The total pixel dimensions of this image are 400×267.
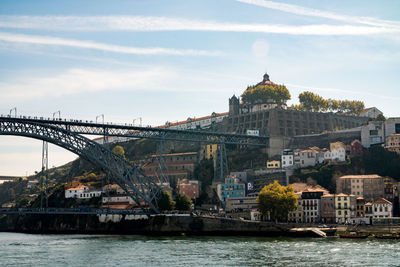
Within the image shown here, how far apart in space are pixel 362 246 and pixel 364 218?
18.0m

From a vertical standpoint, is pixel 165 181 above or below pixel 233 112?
below

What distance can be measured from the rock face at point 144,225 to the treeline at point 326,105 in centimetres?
5402

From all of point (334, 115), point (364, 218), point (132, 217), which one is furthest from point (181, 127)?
point (364, 218)

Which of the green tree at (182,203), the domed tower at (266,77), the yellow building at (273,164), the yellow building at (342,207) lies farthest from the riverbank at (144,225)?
the domed tower at (266,77)

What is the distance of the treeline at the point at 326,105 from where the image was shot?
12900 centimetres

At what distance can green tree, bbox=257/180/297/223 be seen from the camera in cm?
7881

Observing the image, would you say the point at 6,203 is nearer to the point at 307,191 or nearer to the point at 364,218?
the point at 307,191

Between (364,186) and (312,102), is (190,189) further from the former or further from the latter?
(312,102)

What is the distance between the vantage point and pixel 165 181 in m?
109

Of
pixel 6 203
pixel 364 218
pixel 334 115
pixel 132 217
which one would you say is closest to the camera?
pixel 364 218

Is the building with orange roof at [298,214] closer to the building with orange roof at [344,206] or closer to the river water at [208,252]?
the building with orange roof at [344,206]

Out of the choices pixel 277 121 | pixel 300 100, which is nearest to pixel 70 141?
pixel 277 121

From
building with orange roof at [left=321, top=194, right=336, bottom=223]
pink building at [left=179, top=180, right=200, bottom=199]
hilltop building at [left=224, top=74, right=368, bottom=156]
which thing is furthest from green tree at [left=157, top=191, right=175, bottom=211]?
hilltop building at [left=224, top=74, right=368, bottom=156]

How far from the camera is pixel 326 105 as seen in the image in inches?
5089
